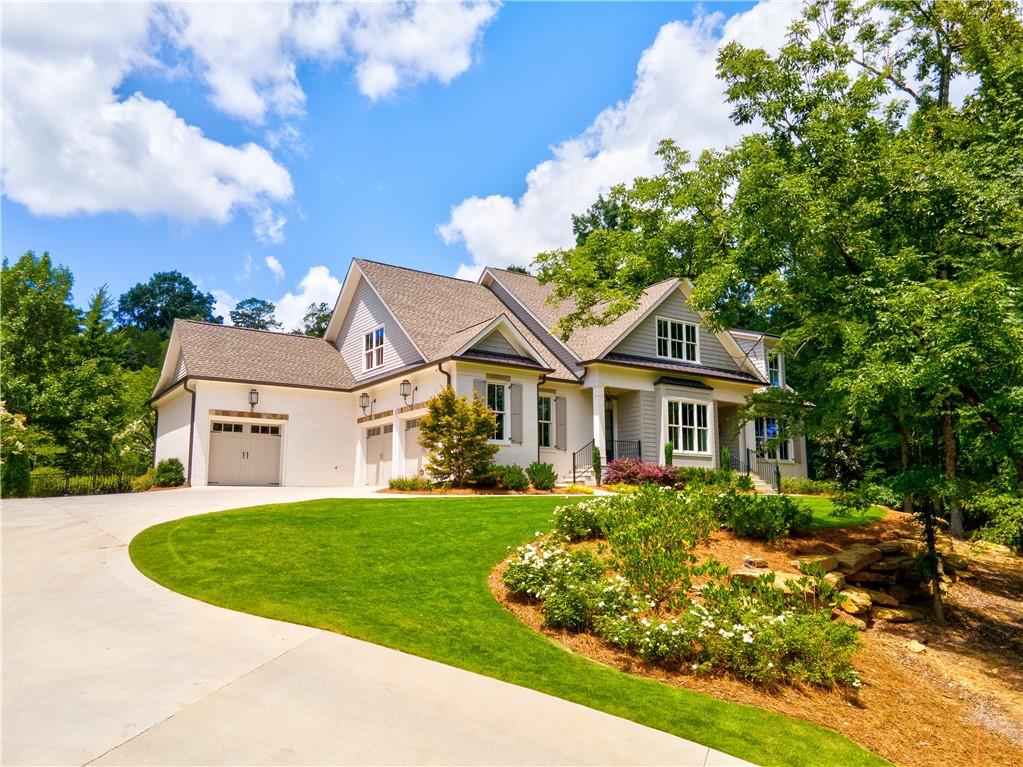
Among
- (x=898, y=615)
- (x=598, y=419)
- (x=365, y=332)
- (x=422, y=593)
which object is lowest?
(x=898, y=615)

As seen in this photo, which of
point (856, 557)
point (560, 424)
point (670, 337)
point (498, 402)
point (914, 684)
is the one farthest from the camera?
Result: point (670, 337)

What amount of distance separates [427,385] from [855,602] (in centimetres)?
1432

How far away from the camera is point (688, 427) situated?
24.4 metres

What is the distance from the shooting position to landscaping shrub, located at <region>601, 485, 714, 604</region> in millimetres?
7719

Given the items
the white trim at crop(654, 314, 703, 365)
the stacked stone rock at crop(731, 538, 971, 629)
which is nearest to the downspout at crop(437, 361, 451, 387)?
the white trim at crop(654, 314, 703, 365)

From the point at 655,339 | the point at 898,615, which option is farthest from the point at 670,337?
the point at 898,615

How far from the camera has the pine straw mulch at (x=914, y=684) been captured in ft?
19.3

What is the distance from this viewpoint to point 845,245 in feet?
34.6

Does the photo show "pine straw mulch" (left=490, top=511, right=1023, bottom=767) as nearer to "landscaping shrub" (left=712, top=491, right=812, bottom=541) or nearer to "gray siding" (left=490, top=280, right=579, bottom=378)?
"landscaping shrub" (left=712, top=491, right=812, bottom=541)

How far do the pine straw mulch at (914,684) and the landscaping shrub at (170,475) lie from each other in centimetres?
1665

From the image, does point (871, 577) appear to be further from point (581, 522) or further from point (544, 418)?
point (544, 418)

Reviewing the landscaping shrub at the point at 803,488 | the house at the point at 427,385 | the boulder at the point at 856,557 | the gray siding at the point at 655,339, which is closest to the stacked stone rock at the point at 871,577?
the boulder at the point at 856,557

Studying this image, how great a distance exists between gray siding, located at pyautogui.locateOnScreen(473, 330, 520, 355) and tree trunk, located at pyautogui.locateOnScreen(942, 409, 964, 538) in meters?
11.9

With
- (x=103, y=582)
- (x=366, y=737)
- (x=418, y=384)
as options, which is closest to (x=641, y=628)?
(x=366, y=737)
